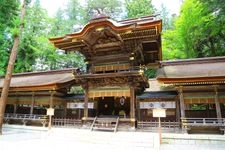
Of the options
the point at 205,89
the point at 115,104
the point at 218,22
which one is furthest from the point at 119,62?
the point at 218,22

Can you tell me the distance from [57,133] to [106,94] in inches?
144

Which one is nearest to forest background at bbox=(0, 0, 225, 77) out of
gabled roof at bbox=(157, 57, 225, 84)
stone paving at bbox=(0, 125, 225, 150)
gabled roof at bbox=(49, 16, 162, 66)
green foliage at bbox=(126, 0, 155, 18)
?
green foliage at bbox=(126, 0, 155, 18)

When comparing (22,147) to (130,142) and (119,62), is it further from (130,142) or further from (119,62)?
(119,62)

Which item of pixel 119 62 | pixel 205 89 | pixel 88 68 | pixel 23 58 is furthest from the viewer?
pixel 23 58

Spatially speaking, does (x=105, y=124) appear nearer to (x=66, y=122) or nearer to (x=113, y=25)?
(x=66, y=122)

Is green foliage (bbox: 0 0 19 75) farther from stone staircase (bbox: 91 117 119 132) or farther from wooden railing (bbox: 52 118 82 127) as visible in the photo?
stone staircase (bbox: 91 117 119 132)

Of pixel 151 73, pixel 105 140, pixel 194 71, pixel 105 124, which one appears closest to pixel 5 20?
pixel 105 124

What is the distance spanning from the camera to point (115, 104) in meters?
15.8

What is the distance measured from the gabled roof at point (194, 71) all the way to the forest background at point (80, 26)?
3.98 meters

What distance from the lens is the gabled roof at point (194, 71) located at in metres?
10.2

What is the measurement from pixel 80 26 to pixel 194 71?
1229 centimetres

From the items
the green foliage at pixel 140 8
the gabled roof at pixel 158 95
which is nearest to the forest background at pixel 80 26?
the green foliage at pixel 140 8

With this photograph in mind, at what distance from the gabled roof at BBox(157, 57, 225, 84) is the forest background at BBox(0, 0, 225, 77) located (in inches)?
157

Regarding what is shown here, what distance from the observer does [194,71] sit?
1245 cm
